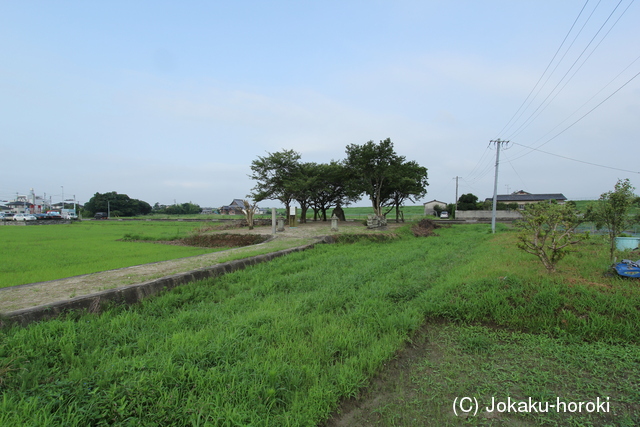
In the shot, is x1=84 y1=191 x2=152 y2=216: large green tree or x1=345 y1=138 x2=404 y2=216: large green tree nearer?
x1=345 y1=138 x2=404 y2=216: large green tree

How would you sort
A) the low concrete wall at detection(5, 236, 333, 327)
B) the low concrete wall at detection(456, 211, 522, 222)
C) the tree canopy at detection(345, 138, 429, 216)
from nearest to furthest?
1. the low concrete wall at detection(5, 236, 333, 327)
2. the tree canopy at detection(345, 138, 429, 216)
3. the low concrete wall at detection(456, 211, 522, 222)

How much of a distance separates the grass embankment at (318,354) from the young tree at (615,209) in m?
1.88

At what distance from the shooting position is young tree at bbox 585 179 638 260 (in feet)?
20.9

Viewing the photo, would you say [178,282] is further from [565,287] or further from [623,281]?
[623,281]

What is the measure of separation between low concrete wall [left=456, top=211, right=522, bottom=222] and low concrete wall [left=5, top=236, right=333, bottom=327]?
125 feet

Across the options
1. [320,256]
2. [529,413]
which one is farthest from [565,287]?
[320,256]

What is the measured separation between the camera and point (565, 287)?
16.2 feet

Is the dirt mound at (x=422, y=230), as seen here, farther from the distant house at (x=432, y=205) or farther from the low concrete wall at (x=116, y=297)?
the distant house at (x=432, y=205)

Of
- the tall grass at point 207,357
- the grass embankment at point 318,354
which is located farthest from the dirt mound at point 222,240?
the tall grass at point 207,357

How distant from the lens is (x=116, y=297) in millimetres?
4520

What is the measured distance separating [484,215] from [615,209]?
3738 cm

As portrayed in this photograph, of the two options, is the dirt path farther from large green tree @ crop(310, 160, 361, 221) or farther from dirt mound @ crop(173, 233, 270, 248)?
large green tree @ crop(310, 160, 361, 221)

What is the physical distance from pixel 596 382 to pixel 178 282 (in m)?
6.35

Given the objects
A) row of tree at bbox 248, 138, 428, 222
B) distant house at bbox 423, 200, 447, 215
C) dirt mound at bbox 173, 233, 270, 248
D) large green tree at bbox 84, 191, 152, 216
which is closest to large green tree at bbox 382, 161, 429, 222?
row of tree at bbox 248, 138, 428, 222
